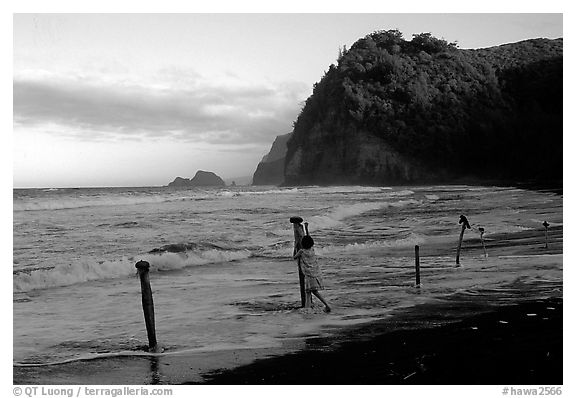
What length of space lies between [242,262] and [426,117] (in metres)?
9.15

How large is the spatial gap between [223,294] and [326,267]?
9.77 feet

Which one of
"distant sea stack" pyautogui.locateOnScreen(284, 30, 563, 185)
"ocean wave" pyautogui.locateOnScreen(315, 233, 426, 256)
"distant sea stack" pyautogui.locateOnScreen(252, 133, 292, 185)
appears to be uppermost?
"distant sea stack" pyautogui.locateOnScreen(284, 30, 563, 185)

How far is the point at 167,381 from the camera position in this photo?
17.5 feet

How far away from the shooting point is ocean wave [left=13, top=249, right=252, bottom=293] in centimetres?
1009

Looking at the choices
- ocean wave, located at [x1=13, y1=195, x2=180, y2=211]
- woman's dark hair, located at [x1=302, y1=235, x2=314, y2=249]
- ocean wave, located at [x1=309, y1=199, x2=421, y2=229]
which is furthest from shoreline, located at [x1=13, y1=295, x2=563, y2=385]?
ocean wave, located at [x1=13, y1=195, x2=180, y2=211]

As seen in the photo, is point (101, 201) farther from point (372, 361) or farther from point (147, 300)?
point (372, 361)

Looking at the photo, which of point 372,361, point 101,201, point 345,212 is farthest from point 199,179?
point 101,201

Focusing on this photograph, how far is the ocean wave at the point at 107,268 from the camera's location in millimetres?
10090

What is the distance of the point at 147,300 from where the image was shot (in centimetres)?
587

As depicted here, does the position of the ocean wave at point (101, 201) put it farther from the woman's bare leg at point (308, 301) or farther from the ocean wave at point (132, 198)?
the woman's bare leg at point (308, 301)

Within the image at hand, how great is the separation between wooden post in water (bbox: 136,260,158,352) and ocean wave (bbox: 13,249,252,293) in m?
4.61

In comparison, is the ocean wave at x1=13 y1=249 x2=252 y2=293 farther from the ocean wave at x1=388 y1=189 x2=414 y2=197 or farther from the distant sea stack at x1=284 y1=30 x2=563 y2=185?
the ocean wave at x1=388 y1=189 x2=414 y2=197
